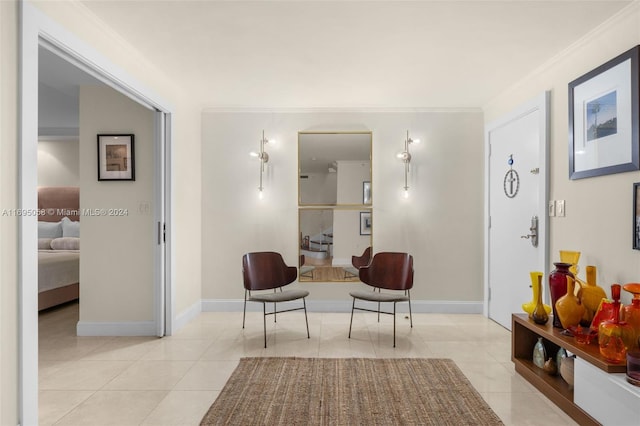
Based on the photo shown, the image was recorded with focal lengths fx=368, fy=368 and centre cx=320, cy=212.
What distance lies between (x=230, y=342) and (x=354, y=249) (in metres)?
1.82

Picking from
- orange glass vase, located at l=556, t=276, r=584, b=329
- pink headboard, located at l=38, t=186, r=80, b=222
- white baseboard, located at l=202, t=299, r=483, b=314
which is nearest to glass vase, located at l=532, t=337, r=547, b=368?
orange glass vase, located at l=556, t=276, r=584, b=329

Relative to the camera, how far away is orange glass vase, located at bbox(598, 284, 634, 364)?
1974 mm

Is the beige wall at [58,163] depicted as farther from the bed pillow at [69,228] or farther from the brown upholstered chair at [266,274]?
the brown upholstered chair at [266,274]

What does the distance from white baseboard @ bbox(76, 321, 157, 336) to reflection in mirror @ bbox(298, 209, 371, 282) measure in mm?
1862

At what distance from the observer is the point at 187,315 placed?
410 centimetres

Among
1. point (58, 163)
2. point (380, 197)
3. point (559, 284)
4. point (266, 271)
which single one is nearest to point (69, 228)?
point (58, 163)

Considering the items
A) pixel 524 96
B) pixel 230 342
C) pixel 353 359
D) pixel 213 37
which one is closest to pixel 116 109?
pixel 213 37

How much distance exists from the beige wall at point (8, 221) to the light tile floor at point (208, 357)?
504 millimetres

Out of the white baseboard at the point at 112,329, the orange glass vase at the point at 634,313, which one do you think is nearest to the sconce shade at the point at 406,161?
the orange glass vase at the point at 634,313

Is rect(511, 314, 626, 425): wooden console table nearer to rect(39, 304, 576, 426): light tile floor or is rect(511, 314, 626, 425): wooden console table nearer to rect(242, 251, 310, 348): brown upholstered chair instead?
rect(39, 304, 576, 426): light tile floor

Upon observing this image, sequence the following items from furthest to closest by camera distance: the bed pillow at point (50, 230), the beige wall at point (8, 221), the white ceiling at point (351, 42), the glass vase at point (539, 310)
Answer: the bed pillow at point (50, 230) < the glass vase at point (539, 310) < the white ceiling at point (351, 42) < the beige wall at point (8, 221)

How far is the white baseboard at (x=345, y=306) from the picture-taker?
14.7 feet

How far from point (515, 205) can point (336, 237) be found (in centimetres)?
199

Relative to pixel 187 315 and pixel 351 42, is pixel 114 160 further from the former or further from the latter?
pixel 351 42
